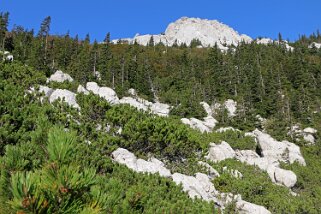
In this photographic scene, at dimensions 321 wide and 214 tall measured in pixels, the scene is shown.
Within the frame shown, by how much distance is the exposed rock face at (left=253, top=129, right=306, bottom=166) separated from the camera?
109 ft

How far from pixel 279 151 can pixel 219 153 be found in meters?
11.0

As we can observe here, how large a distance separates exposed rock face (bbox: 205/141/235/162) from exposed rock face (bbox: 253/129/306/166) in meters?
7.05

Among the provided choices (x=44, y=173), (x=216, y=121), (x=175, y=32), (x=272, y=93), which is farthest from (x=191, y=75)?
(x=175, y=32)

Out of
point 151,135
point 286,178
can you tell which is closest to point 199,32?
point 286,178

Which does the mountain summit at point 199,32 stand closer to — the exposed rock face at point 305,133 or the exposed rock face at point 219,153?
the exposed rock face at point 305,133

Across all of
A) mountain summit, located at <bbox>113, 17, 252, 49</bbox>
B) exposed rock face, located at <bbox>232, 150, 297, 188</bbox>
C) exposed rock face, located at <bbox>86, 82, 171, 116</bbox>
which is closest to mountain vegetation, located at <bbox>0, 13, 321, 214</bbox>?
exposed rock face, located at <bbox>232, 150, 297, 188</bbox>

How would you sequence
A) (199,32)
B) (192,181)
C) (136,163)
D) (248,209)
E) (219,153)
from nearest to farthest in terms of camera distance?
(136,163), (192,181), (248,209), (219,153), (199,32)

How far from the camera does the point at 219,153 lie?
26.7 meters

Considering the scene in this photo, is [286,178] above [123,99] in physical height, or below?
below

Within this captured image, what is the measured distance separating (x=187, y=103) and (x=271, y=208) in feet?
93.3

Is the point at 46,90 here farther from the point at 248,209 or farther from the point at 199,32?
the point at 199,32

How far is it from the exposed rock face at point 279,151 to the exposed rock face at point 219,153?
7.05m

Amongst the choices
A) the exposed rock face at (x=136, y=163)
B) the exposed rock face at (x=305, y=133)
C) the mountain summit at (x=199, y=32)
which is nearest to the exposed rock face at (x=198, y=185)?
the exposed rock face at (x=136, y=163)

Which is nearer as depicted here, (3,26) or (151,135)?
(151,135)
